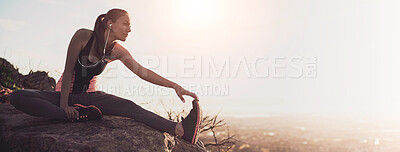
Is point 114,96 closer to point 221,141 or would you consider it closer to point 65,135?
point 65,135

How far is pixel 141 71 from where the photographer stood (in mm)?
4371

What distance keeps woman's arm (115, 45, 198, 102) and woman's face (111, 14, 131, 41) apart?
1.41 ft

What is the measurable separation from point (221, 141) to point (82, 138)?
4.99m

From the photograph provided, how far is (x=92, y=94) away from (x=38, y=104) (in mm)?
670

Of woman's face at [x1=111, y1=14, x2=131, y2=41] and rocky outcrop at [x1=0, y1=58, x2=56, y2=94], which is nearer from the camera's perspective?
woman's face at [x1=111, y1=14, x2=131, y2=41]

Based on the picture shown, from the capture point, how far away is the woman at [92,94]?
372cm

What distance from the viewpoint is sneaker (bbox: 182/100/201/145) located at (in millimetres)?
3803

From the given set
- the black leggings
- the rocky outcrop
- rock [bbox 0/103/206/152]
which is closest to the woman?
the black leggings

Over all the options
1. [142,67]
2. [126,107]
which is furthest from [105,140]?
[142,67]

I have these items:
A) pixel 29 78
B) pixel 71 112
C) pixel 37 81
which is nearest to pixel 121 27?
pixel 71 112

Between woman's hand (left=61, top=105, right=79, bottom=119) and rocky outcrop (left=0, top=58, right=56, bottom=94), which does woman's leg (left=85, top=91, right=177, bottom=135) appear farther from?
rocky outcrop (left=0, top=58, right=56, bottom=94)

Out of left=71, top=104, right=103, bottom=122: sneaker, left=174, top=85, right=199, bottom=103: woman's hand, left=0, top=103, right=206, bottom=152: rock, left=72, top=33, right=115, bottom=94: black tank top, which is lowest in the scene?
left=0, top=103, right=206, bottom=152: rock

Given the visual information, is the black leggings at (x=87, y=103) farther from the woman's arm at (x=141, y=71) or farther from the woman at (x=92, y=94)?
the woman's arm at (x=141, y=71)

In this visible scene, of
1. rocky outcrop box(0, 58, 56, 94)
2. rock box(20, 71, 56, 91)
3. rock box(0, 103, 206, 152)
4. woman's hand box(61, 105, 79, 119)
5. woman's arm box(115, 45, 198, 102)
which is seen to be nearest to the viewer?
rock box(0, 103, 206, 152)
